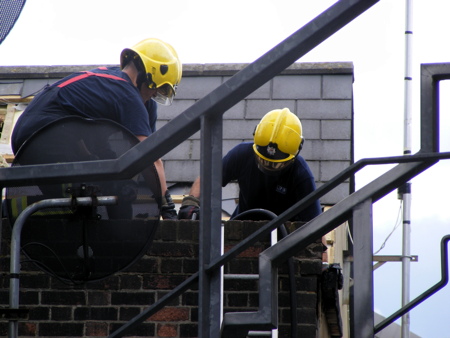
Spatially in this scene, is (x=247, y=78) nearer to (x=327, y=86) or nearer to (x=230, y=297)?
(x=230, y=297)

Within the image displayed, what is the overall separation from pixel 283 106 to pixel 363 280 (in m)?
6.38

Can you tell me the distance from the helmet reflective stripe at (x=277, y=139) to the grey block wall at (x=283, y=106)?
1453 mm

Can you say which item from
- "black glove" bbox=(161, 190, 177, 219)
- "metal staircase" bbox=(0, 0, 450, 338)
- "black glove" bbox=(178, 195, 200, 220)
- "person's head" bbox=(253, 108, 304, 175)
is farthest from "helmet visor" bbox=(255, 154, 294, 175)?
"metal staircase" bbox=(0, 0, 450, 338)

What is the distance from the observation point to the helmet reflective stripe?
6250mm

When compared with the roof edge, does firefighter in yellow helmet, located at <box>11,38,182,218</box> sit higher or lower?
lower

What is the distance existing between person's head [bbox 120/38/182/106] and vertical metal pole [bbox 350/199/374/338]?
3861 millimetres

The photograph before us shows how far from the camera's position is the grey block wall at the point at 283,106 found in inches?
318

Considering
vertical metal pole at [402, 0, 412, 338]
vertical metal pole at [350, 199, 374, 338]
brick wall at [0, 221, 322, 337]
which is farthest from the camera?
vertical metal pole at [402, 0, 412, 338]

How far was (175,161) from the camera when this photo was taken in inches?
324

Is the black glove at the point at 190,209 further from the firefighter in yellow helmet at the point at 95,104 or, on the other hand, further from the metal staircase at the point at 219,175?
the metal staircase at the point at 219,175

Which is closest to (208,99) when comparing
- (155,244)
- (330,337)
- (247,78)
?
→ (247,78)

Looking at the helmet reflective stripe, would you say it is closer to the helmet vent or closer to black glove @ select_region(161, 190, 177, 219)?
the helmet vent

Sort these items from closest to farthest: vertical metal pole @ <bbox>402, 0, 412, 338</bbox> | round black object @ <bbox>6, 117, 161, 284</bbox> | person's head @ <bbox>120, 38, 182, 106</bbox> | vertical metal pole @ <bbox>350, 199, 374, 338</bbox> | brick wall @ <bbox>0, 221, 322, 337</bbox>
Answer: vertical metal pole @ <bbox>350, 199, 374, 338</bbox> < round black object @ <bbox>6, 117, 161, 284</bbox> < brick wall @ <bbox>0, 221, 322, 337</bbox> < person's head @ <bbox>120, 38, 182, 106</bbox> < vertical metal pole @ <bbox>402, 0, 412, 338</bbox>

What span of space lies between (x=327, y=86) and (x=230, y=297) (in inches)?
163
